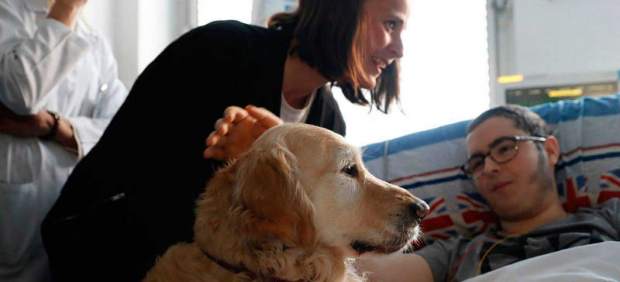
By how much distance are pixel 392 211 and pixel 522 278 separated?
0.28 meters

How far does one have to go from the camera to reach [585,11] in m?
2.27

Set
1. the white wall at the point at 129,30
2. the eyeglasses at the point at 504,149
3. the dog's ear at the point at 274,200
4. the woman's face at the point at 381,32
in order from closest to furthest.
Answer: the dog's ear at the point at 274,200
the woman's face at the point at 381,32
the eyeglasses at the point at 504,149
the white wall at the point at 129,30

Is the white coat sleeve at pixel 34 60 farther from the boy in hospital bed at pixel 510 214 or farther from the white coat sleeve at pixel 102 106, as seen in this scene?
the boy in hospital bed at pixel 510 214

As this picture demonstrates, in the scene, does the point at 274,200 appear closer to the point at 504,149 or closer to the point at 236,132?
the point at 236,132

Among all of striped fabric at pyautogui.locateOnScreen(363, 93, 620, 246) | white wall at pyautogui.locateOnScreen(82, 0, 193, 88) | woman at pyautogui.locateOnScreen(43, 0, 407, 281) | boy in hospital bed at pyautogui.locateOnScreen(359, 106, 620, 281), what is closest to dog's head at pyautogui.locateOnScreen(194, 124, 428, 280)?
woman at pyautogui.locateOnScreen(43, 0, 407, 281)

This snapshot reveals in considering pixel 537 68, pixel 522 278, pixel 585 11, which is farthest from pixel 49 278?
pixel 585 11

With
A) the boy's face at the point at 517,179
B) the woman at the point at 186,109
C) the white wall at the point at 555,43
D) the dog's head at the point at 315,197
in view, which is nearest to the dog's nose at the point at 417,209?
the dog's head at the point at 315,197

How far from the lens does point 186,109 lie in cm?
135

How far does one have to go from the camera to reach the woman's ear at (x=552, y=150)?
1656mm

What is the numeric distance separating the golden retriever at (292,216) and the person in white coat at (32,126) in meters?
0.54

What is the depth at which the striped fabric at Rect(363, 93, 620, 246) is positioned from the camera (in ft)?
5.38

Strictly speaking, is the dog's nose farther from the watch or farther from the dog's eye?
the watch

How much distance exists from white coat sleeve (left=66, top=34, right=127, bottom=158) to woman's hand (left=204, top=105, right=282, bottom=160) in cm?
53

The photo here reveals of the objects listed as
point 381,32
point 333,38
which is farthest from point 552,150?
point 333,38
